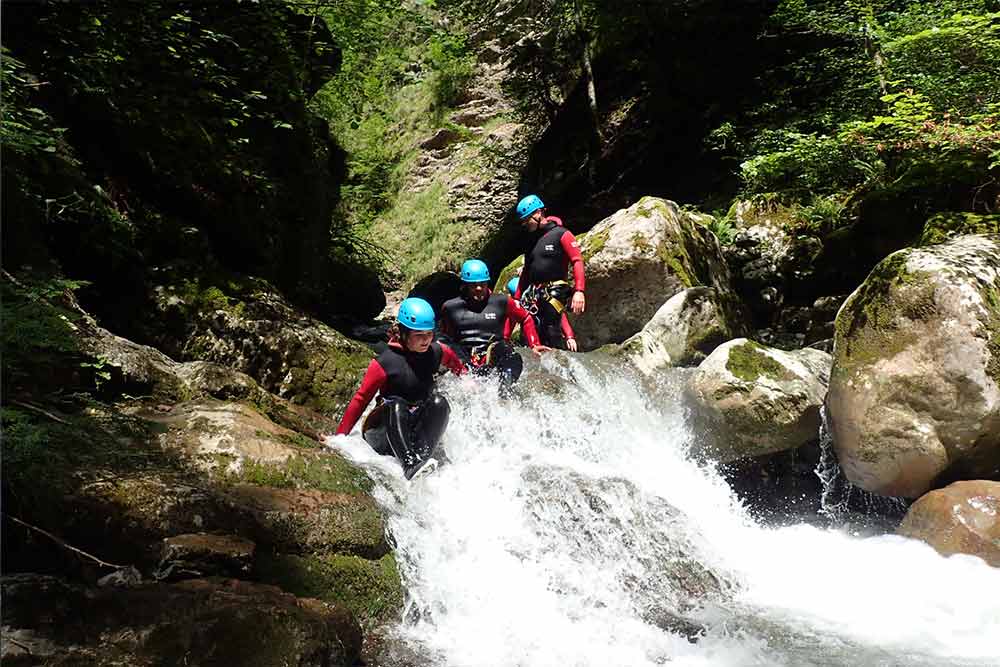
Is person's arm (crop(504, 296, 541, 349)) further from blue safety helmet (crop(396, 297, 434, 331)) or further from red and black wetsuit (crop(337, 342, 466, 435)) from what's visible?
blue safety helmet (crop(396, 297, 434, 331))

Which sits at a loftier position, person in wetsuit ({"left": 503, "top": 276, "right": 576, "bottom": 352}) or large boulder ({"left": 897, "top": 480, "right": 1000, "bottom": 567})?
person in wetsuit ({"left": 503, "top": 276, "right": 576, "bottom": 352})

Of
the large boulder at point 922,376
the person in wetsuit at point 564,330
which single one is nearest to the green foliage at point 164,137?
the person in wetsuit at point 564,330

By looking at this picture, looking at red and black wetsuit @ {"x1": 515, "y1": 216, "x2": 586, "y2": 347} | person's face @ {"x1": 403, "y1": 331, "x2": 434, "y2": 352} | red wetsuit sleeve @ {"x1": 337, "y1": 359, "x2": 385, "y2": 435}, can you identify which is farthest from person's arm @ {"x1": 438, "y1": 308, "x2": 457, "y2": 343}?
red wetsuit sleeve @ {"x1": 337, "y1": 359, "x2": 385, "y2": 435}

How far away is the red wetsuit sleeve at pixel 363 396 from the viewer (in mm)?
5836

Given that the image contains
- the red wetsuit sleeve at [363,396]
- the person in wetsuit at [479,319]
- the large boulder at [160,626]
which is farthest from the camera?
the person in wetsuit at [479,319]

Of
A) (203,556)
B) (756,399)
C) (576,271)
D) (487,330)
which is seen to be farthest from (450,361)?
(203,556)

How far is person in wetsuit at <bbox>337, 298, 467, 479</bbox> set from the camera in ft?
18.9

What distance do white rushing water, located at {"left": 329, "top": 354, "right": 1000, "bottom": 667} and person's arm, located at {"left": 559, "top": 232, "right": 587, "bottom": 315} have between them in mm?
1905

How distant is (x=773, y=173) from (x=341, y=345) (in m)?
7.07

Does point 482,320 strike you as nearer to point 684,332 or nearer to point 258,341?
point 258,341

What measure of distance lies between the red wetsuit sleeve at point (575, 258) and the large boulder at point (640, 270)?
1.26 meters

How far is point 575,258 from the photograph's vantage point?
27.7 feet

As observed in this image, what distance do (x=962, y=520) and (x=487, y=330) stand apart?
4.72 meters

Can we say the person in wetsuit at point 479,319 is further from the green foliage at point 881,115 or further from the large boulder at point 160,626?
the large boulder at point 160,626
